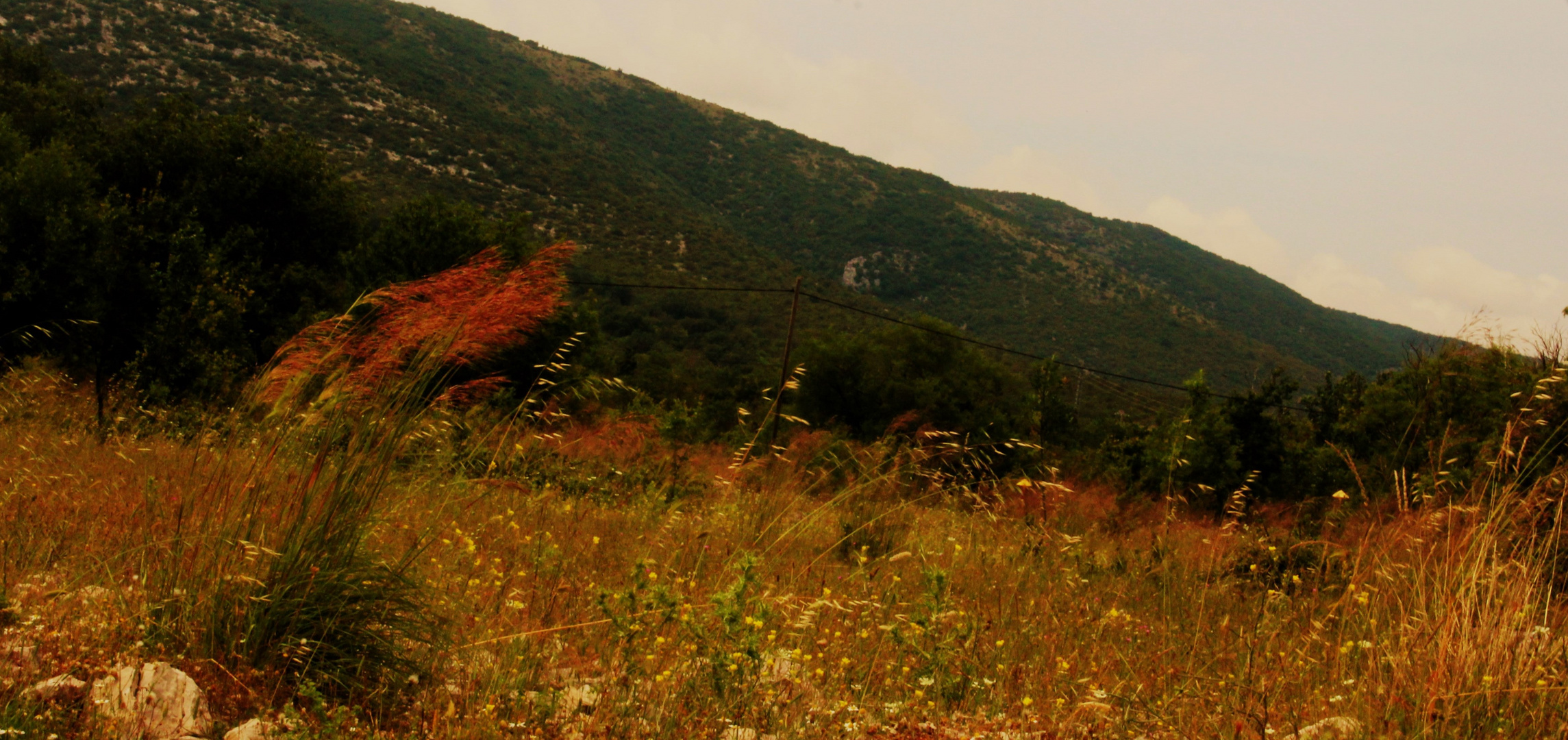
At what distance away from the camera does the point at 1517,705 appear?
239 cm

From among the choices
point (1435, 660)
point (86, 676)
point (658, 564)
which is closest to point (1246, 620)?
point (1435, 660)

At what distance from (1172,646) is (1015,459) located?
3118mm

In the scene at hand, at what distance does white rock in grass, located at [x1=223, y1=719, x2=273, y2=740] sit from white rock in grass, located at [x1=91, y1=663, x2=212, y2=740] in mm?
95

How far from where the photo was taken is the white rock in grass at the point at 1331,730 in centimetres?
232

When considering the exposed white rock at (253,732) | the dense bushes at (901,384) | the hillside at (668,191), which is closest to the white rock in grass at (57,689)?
the exposed white rock at (253,732)

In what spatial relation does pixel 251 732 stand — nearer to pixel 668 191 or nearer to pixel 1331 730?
pixel 1331 730

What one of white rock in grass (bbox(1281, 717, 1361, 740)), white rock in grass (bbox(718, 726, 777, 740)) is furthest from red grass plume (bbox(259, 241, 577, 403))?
white rock in grass (bbox(1281, 717, 1361, 740))

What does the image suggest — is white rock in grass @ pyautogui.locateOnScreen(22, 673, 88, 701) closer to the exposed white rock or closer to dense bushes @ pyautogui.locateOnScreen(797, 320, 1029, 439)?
the exposed white rock

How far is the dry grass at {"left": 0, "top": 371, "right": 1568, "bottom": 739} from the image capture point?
234 centimetres

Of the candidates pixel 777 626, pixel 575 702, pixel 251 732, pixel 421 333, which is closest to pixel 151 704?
pixel 251 732

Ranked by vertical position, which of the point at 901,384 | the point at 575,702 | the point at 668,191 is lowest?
the point at 901,384

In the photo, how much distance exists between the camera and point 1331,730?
2389mm

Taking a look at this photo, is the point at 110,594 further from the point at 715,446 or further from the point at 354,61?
the point at 354,61

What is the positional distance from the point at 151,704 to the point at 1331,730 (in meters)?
3.20
